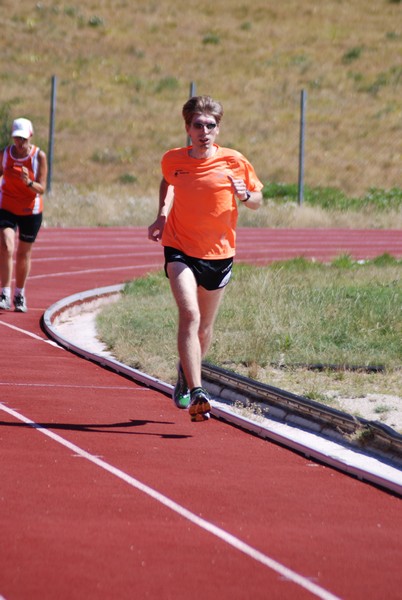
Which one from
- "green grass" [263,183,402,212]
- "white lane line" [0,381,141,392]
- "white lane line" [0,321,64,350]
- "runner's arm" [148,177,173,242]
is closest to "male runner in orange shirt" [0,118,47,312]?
"white lane line" [0,321,64,350]

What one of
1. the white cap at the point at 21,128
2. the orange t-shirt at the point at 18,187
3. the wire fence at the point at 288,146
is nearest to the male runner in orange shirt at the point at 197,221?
Result: the white cap at the point at 21,128

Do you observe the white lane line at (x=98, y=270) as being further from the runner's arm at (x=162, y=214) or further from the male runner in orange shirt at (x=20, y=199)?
the runner's arm at (x=162, y=214)

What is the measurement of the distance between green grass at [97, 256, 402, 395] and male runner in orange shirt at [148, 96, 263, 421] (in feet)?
7.96

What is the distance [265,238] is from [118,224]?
472 centimetres

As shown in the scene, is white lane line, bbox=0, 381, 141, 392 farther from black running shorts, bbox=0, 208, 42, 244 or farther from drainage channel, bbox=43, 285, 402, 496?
black running shorts, bbox=0, 208, 42, 244

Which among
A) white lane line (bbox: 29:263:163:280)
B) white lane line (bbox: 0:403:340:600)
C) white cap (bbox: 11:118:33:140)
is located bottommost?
white lane line (bbox: 29:263:163:280)

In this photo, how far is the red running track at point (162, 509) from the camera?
5797 mm

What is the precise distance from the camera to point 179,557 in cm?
615

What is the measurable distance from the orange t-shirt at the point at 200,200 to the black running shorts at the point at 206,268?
0.03m

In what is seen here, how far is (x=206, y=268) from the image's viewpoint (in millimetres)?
9555

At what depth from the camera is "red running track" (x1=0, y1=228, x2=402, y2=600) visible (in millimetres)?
5797

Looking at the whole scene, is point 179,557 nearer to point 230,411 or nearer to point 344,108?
point 230,411

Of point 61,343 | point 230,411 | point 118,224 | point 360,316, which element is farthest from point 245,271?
point 118,224

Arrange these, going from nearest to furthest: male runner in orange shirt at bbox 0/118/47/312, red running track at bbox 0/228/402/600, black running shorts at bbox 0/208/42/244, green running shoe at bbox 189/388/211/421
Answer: red running track at bbox 0/228/402/600 < green running shoe at bbox 189/388/211/421 < male runner in orange shirt at bbox 0/118/47/312 < black running shorts at bbox 0/208/42/244
